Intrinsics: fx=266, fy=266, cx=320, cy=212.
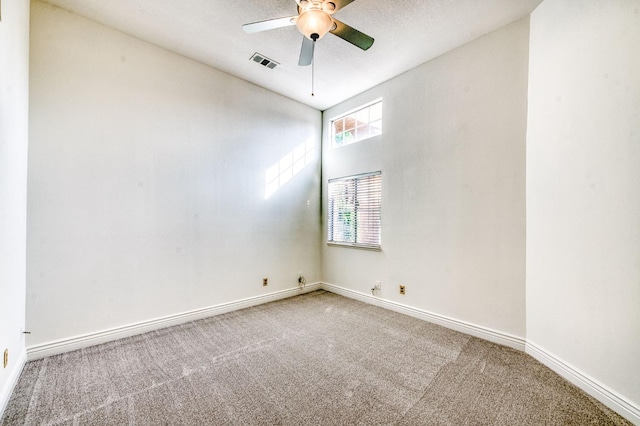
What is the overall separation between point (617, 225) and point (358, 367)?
6.70ft

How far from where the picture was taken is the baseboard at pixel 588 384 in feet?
5.32

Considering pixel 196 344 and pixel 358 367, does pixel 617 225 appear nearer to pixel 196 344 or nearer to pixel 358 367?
pixel 358 367

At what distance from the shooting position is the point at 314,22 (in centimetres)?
191

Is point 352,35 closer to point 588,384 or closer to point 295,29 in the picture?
point 295,29

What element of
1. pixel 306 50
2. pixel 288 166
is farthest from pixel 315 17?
pixel 288 166

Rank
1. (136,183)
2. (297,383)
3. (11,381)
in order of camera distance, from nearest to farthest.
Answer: (11,381), (297,383), (136,183)

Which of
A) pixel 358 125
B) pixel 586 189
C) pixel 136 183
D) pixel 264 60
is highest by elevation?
pixel 264 60

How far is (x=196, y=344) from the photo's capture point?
2.56m

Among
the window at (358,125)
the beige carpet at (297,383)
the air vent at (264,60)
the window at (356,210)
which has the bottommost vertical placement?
the beige carpet at (297,383)

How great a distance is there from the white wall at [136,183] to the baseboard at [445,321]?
4.10 feet

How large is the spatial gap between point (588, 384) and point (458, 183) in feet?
6.12

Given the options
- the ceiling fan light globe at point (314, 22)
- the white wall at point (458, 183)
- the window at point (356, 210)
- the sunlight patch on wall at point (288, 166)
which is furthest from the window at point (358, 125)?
the ceiling fan light globe at point (314, 22)

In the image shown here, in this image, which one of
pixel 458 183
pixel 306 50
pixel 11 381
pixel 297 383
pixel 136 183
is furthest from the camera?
pixel 458 183

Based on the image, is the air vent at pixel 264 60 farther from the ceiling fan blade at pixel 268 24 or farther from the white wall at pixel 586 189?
the white wall at pixel 586 189
